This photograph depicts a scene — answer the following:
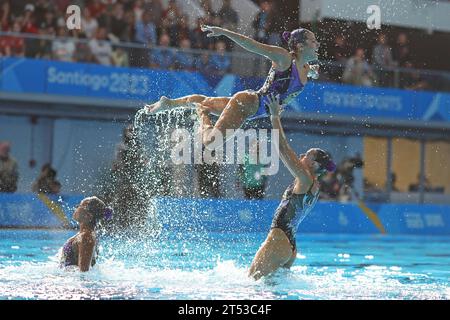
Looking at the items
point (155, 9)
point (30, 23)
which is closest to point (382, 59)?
point (155, 9)

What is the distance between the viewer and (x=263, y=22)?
1638 centimetres

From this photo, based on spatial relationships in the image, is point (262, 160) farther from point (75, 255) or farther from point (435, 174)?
point (75, 255)

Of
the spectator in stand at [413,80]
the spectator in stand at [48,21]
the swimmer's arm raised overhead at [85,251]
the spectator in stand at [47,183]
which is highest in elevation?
the spectator in stand at [48,21]

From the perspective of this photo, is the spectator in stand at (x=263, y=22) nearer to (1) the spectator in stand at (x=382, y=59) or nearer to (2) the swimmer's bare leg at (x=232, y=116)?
(1) the spectator in stand at (x=382, y=59)

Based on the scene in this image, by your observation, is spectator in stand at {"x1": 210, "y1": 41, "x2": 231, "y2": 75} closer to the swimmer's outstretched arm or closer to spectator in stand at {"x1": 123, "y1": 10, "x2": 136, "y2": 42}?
spectator in stand at {"x1": 123, "y1": 10, "x2": 136, "y2": 42}

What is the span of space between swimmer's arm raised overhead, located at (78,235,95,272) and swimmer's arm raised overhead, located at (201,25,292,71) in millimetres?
2082

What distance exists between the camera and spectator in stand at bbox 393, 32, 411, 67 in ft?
61.8

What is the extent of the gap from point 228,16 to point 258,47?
342 inches

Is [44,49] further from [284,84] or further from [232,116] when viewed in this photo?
[284,84]

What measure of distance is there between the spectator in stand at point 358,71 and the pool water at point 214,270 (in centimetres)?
421

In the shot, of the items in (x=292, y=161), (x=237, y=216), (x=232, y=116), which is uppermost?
(x=232, y=116)

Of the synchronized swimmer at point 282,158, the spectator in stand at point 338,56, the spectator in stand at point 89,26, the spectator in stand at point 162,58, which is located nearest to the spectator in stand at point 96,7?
the spectator in stand at point 89,26

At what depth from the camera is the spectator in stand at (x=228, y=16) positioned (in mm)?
16094
